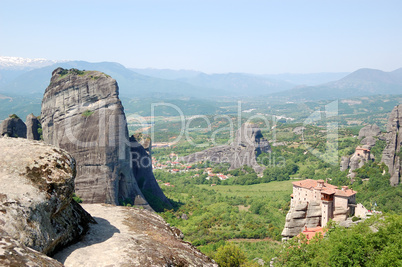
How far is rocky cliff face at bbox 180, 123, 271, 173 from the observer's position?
68.2 m

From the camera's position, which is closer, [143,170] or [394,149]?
[143,170]

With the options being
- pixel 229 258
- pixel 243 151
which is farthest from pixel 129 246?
pixel 243 151

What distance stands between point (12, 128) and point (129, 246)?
28.8 meters

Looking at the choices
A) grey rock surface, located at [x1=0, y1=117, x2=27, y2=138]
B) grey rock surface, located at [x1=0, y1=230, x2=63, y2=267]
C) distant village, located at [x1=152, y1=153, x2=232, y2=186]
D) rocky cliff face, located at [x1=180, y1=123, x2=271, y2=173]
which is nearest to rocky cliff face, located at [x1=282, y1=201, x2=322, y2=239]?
grey rock surface, located at [x1=0, y1=230, x2=63, y2=267]

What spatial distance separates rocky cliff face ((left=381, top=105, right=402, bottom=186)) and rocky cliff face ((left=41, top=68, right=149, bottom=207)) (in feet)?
93.4

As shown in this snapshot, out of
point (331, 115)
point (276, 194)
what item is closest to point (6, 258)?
point (276, 194)

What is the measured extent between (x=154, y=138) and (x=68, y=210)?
113m

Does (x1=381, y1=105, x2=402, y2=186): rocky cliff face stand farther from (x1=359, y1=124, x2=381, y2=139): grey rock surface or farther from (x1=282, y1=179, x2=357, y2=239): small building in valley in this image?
(x1=359, y1=124, x2=381, y2=139): grey rock surface

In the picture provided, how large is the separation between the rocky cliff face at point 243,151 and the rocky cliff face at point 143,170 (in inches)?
1226

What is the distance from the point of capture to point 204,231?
104 ft

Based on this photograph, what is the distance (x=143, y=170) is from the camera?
36406 mm

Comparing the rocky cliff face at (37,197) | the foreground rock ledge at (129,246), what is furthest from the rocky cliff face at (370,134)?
the rocky cliff face at (37,197)

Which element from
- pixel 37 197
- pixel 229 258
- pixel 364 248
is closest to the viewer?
pixel 37 197

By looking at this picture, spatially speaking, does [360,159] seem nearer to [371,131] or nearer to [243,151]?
[371,131]
